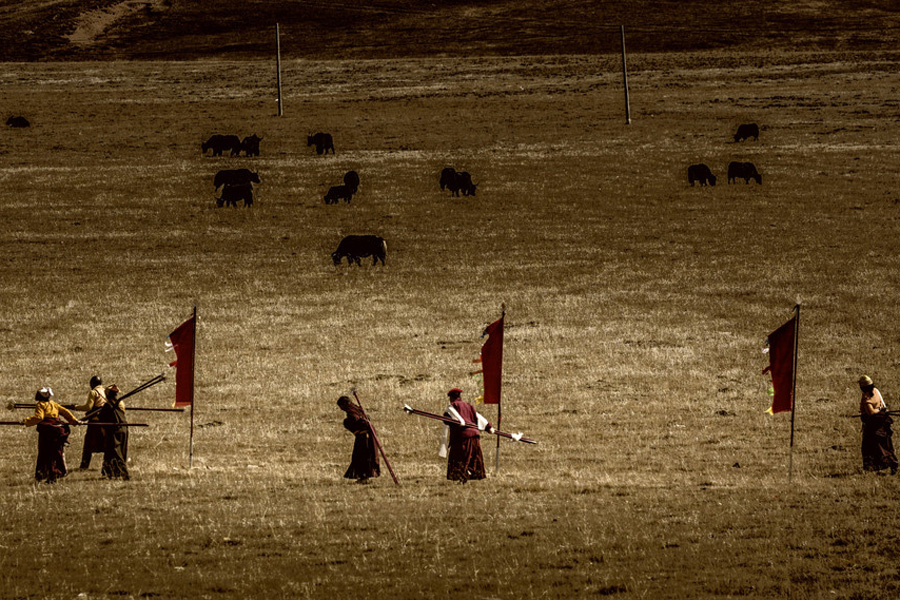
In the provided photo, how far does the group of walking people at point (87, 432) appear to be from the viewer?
18172 millimetres

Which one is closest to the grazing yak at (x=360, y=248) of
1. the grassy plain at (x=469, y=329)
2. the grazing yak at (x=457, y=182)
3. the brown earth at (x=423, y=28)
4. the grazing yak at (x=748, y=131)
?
the grassy plain at (x=469, y=329)

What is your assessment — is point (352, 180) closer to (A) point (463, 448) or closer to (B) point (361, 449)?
(B) point (361, 449)

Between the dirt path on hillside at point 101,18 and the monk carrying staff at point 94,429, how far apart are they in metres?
87.9

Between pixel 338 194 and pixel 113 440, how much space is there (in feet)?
87.9

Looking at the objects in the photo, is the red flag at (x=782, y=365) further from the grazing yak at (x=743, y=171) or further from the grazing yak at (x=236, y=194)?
the grazing yak at (x=236, y=194)

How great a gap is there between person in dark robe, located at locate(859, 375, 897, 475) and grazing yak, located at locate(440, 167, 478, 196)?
28.0 metres

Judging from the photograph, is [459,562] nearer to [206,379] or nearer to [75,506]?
[75,506]

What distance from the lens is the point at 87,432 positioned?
1880 cm

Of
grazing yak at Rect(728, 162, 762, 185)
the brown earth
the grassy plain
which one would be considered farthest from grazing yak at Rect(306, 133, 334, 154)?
the brown earth

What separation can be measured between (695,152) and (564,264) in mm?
16727

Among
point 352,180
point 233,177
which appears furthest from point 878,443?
point 233,177

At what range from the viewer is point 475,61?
3337 inches

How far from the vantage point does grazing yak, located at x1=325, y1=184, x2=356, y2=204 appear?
145 ft

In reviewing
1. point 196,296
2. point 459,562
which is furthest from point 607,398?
point 196,296
